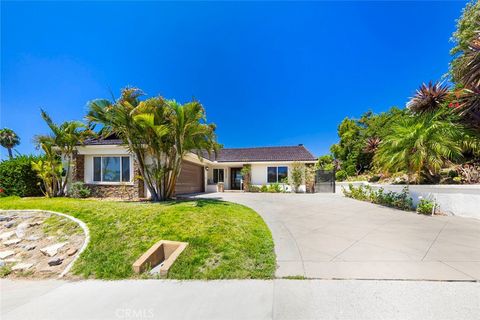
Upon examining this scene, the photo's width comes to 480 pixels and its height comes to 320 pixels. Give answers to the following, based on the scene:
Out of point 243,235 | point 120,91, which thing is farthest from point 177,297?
point 120,91

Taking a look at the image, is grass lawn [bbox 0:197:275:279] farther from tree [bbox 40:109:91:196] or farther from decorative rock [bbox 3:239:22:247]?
tree [bbox 40:109:91:196]

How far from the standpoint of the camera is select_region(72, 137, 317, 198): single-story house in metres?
13.2

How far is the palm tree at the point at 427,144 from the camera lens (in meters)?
8.83

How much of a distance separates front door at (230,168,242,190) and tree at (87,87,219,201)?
490 inches

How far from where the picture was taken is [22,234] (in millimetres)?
6430

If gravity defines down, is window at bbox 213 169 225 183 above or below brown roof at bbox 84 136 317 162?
below

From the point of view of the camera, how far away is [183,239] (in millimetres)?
5297

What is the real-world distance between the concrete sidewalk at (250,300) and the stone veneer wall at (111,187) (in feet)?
30.3

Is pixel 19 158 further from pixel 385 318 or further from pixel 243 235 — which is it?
pixel 385 318

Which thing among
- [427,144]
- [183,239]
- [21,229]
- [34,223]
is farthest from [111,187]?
[427,144]

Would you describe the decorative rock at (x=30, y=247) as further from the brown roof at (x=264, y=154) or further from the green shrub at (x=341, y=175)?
the green shrub at (x=341, y=175)

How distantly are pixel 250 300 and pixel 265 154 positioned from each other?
68.8 ft

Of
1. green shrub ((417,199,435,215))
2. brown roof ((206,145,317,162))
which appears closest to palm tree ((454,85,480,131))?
green shrub ((417,199,435,215))

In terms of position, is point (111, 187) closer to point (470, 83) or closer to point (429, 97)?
point (470, 83)
